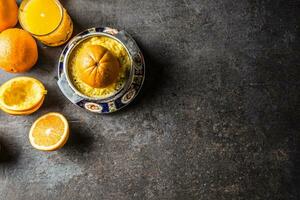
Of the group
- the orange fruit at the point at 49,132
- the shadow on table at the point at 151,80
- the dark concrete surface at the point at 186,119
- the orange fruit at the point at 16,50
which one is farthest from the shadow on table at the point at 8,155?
the shadow on table at the point at 151,80

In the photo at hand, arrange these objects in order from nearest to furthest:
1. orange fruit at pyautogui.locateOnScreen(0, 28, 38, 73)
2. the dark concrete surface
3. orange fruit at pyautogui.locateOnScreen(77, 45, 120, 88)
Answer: orange fruit at pyautogui.locateOnScreen(77, 45, 120, 88)
orange fruit at pyautogui.locateOnScreen(0, 28, 38, 73)
the dark concrete surface

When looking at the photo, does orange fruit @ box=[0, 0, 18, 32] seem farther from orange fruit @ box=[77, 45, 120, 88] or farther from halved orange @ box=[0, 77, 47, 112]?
orange fruit @ box=[77, 45, 120, 88]

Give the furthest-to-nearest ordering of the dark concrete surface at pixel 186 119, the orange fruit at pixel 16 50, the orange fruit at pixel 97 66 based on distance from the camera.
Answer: the dark concrete surface at pixel 186 119 < the orange fruit at pixel 16 50 < the orange fruit at pixel 97 66

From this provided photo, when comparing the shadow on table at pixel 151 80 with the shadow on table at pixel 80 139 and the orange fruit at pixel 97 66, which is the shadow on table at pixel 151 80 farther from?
the orange fruit at pixel 97 66

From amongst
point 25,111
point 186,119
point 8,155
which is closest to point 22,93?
point 25,111

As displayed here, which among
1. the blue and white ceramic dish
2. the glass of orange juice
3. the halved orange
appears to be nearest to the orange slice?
the halved orange

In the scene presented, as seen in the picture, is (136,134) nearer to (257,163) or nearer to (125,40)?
(125,40)
